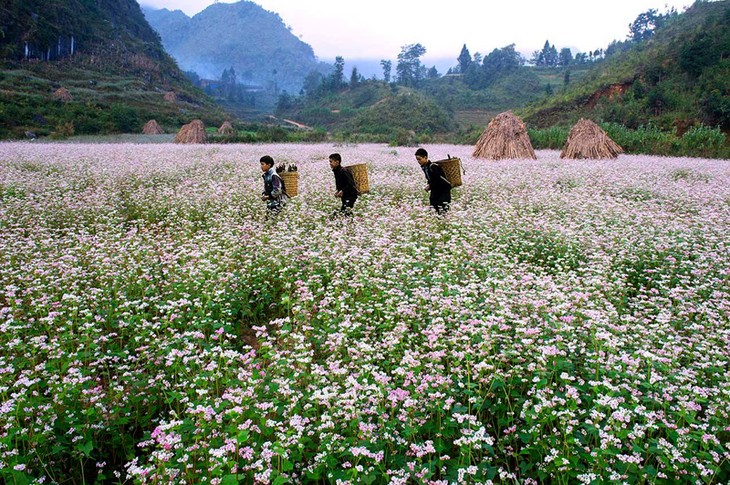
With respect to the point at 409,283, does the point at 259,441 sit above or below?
below

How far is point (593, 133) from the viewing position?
20.4m

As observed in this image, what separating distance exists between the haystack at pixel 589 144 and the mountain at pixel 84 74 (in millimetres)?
37242

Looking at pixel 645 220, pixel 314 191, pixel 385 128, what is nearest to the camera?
pixel 645 220

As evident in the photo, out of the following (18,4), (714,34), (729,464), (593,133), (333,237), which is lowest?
(729,464)

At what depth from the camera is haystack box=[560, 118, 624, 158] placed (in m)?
20.1

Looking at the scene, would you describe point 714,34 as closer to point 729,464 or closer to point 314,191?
point 314,191

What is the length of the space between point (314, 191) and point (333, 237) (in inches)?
172

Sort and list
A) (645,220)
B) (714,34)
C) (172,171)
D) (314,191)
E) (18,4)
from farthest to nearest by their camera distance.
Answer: (18,4), (714,34), (172,171), (314,191), (645,220)

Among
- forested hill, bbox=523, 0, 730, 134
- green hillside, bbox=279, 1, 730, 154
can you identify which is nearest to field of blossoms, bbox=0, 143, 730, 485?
green hillside, bbox=279, 1, 730, 154

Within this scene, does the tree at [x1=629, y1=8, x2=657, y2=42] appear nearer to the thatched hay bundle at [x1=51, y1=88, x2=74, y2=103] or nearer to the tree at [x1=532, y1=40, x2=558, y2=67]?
the tree at [x1=532, y1=40, x2=558, y2=67]

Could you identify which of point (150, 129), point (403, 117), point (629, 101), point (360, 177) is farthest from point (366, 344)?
point (403, 117)

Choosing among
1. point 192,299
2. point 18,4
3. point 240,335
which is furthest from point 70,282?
point 18,4

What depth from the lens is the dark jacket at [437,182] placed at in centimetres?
905

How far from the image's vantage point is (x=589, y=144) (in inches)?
794
